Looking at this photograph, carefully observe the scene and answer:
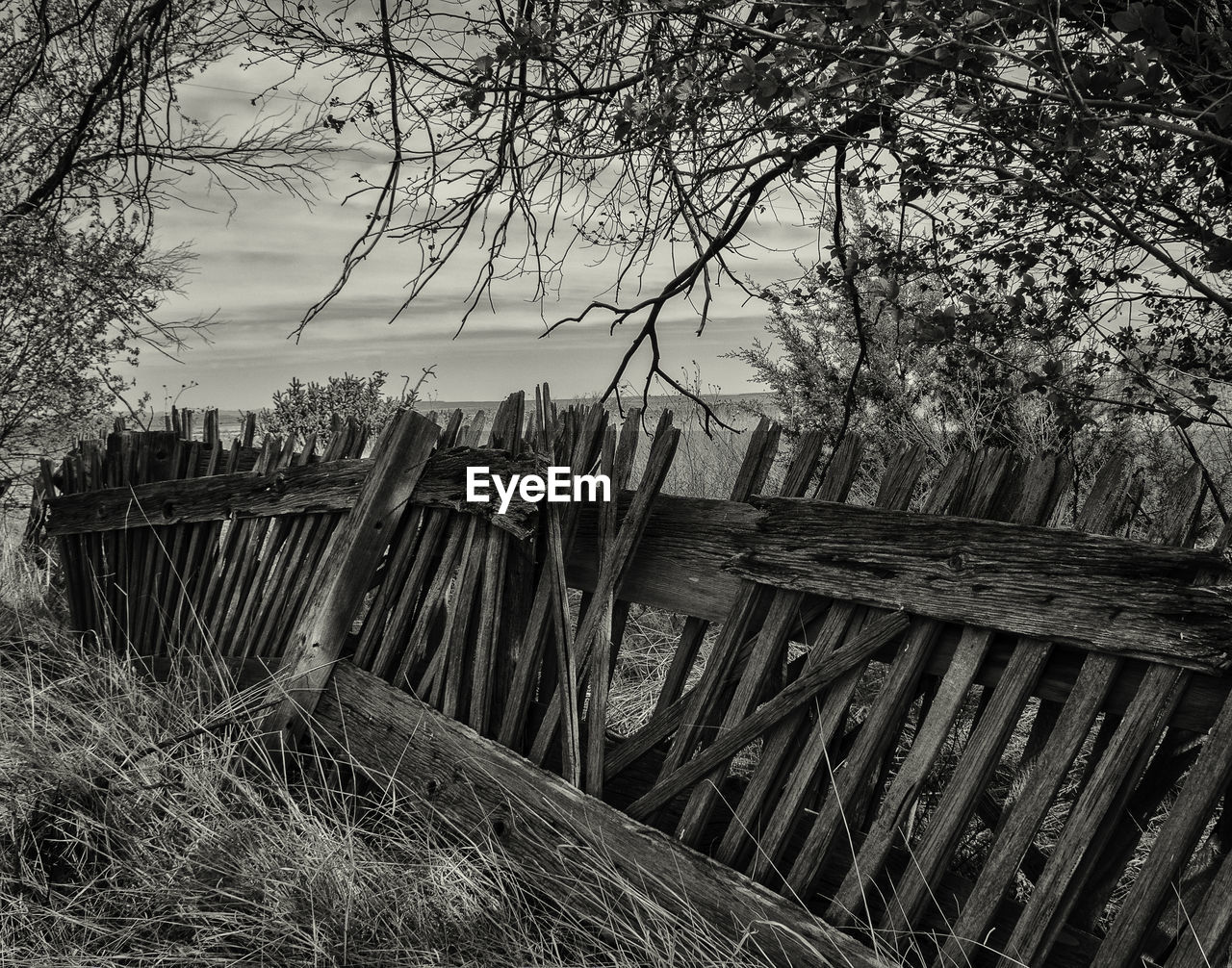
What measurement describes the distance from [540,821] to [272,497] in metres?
2.12

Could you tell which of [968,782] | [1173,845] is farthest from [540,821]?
[1173,845]

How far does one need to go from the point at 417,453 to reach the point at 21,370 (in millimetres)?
7429

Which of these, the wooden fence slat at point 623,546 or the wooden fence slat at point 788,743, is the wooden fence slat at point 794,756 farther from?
the wooden fence slat at point 623,546

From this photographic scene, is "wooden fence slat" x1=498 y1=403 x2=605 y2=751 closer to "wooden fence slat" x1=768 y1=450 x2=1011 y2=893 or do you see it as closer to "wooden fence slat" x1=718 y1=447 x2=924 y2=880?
"wooden fence slat" x1=718 y1=447 x2=924 y2=880

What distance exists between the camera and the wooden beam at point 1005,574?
2023 millimetres

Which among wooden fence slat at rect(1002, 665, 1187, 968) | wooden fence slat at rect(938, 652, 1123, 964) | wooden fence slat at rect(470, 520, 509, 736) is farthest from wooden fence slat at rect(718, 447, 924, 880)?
wooden fence slat at rect(470, 520, 509, 736)

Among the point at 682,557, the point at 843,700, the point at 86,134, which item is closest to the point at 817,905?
the point at 843,700

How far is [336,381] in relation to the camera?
44.9 feet

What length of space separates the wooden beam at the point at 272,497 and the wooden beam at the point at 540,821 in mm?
697

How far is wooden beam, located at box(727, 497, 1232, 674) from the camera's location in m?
2.02

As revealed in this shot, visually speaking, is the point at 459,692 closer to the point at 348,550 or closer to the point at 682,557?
the point at 348,550

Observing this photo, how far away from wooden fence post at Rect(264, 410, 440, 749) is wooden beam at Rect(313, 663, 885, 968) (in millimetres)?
93

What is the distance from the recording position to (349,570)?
12.3ft

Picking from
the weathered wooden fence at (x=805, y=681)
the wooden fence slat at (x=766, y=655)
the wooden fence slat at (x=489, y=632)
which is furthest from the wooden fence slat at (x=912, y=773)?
the wooden fence slat at (x=489, y=632)
